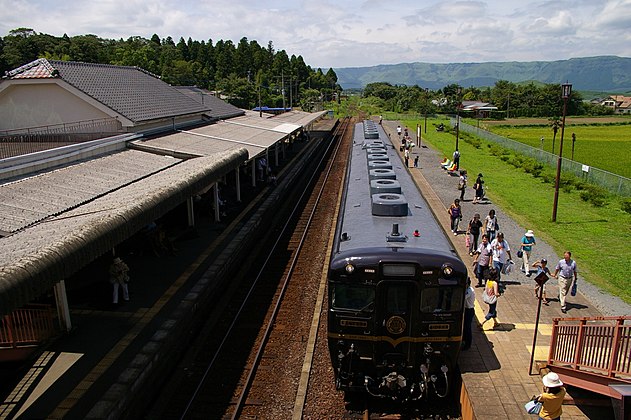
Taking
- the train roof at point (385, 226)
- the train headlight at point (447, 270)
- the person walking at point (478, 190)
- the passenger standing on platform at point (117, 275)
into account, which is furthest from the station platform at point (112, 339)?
the person walking at point (478, 190)

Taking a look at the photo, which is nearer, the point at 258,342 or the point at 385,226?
the point at 385,226

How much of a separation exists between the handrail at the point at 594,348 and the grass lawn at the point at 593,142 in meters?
27.0

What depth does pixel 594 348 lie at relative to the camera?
779 centimetres

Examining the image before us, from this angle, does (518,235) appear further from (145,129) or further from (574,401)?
(145,129)

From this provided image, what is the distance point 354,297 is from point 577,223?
14.6 meters

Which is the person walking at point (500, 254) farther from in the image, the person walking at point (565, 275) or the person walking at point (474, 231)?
the person walking at point (474, 231)

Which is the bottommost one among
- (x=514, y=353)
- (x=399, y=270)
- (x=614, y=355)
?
(x=514, y=353)

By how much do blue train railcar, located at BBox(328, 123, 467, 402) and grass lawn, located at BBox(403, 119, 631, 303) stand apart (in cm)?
706

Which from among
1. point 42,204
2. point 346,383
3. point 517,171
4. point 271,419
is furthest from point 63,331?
point 517,171

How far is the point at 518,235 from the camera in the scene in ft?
56.1

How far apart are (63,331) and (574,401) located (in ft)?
30.9

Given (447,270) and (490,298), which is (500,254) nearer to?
(490,298)

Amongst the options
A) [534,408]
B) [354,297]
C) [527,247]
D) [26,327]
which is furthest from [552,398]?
[26,327]

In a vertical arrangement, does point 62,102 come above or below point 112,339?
above
